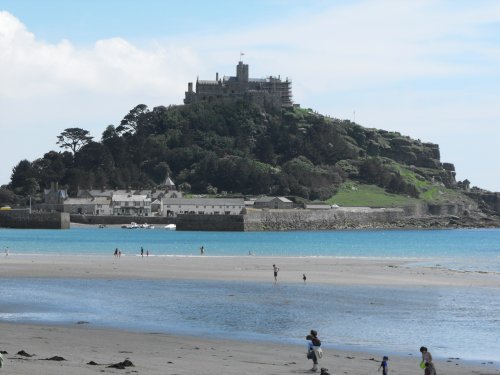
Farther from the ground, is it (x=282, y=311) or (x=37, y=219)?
(x=37, y=219)

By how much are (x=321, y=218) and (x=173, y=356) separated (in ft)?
436

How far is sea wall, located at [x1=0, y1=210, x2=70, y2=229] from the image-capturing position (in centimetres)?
14188

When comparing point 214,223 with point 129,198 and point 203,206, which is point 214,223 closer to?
point 203,206

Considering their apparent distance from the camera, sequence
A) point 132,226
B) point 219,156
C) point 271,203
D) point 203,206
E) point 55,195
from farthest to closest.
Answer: point 219,156 → point 55,195 → point 271,203 → point 203,206 → point 132,226

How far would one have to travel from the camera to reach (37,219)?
142000 mm

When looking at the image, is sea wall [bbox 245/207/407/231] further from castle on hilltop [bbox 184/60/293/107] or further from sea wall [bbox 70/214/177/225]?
castle on hilltop [bbox 184/60/293/107]

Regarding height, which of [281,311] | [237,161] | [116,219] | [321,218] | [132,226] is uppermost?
[237,161]

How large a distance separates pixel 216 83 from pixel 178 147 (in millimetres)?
22126

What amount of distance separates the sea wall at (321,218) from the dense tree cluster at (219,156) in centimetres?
881

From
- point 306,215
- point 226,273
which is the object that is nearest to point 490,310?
point 226,273

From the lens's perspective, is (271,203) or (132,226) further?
(271,203)

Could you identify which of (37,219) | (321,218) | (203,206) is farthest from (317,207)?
(37,219)

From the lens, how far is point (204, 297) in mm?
37938

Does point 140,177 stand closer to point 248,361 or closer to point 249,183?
point 249,183
